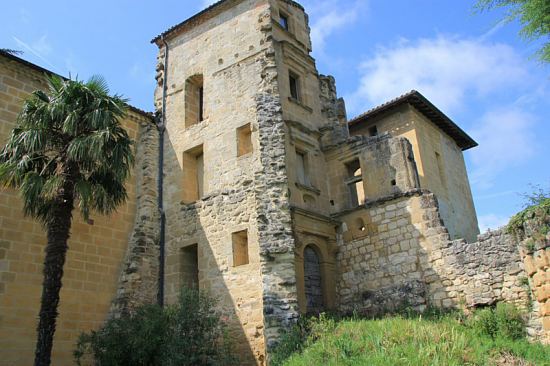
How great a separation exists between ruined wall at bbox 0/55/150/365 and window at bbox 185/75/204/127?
11.6 feet

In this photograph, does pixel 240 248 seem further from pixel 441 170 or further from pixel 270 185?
pixel 441 170

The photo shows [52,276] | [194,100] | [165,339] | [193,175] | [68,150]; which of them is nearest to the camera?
[52,276]

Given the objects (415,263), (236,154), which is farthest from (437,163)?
(236,154)

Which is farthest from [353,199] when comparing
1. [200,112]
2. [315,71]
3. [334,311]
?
[200,112]

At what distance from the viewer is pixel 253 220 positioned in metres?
13.5

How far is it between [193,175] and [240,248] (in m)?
3.58

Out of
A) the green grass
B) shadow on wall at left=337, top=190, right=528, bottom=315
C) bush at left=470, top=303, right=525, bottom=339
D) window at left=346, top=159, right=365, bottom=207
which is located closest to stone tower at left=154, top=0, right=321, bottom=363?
the green grass

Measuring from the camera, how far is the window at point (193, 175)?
15.8m

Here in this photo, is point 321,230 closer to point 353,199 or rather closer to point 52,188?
point 353,199

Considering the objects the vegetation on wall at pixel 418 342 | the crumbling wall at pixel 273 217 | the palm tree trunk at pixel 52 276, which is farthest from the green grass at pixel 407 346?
the palm tree trunk at pixel 52 276

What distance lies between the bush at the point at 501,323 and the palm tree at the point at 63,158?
29.1ft

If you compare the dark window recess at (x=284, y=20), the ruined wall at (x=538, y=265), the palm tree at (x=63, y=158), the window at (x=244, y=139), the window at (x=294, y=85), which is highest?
the dark window recess at (x=284, y=20)

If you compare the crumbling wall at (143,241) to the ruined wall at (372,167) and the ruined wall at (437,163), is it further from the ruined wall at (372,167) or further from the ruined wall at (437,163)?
the ruined wall at (437,163)

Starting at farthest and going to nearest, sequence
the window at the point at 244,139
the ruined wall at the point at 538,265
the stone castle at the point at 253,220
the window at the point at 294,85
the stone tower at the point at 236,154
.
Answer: the window at the point at 294,85 → the window at the point at 244,139 → the stone tower at the point at 236,154 → the stone castle at the point at 253,220 → the ruined wall at the point at 538,265
